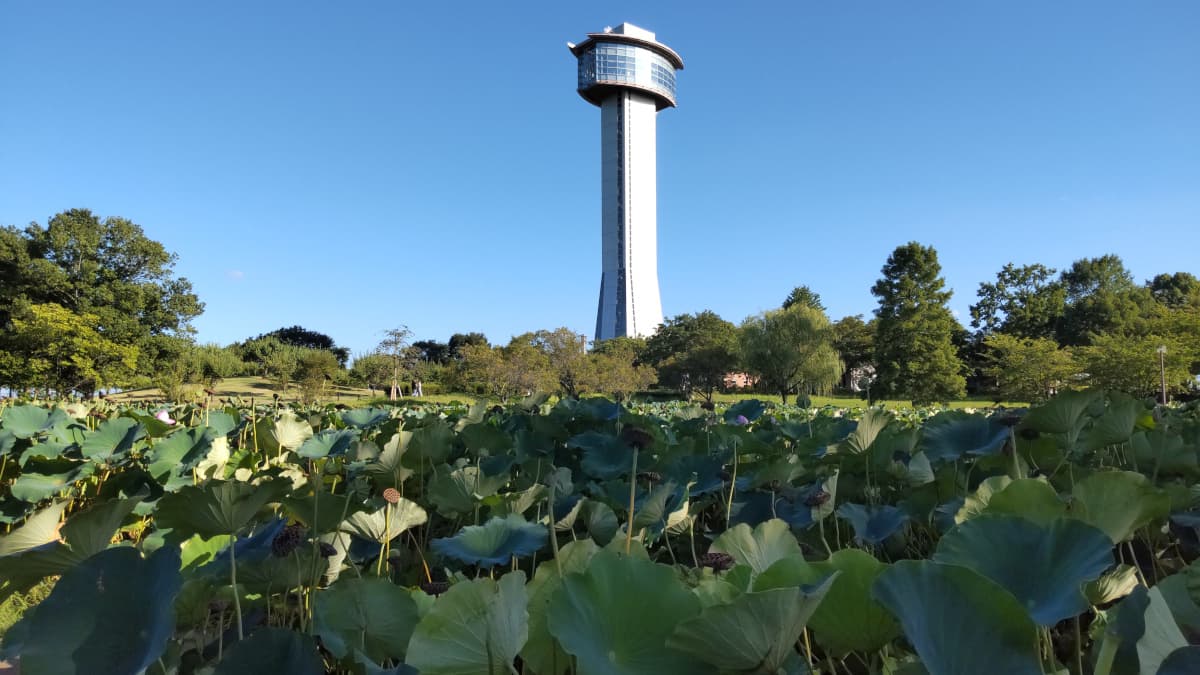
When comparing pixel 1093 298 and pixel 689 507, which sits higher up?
pixel 1093 298

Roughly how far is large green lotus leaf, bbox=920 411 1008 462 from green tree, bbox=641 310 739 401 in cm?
3200

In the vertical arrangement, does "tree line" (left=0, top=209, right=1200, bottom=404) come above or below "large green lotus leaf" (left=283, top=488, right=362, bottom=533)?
above

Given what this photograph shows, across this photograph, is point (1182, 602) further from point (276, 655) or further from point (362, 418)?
point (362, 418)

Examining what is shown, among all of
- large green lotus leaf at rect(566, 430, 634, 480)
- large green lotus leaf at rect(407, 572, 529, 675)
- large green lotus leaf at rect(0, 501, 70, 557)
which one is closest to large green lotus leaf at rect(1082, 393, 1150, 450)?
large green lotus leaf at rect(566, 430, 634, 480)

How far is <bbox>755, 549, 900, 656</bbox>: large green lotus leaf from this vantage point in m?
0.50

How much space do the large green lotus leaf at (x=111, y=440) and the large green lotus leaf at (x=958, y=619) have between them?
220cm

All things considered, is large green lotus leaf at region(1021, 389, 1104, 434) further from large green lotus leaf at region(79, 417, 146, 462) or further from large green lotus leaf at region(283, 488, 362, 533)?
large green lotus leaf at region(79, 417, 146, 462)

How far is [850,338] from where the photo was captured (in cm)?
4231

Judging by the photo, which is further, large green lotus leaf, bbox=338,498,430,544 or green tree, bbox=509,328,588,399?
green tree, bbox=509,328,588,399

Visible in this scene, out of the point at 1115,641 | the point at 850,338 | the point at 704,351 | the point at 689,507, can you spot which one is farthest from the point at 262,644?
the point at 850,338

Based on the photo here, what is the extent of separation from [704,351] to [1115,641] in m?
38.6

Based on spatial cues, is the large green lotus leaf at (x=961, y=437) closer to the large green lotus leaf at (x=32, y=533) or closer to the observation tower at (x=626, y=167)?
the large green lotus leaf at (x=32, y=533)

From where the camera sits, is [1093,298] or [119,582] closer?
[119,582]

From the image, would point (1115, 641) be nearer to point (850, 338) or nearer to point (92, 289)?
point (92, 289)
